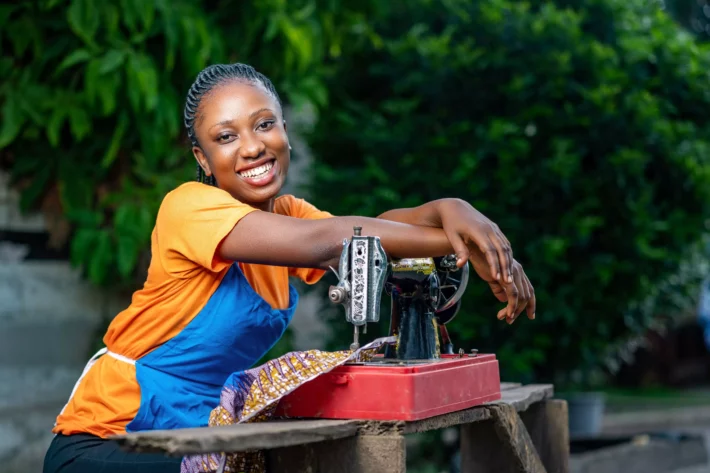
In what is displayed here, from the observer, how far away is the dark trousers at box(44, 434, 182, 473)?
198cm

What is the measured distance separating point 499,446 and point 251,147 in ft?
3.54

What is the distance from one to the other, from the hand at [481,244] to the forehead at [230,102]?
0.50m

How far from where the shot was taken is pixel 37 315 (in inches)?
193

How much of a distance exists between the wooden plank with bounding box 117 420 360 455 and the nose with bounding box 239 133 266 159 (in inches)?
25.9

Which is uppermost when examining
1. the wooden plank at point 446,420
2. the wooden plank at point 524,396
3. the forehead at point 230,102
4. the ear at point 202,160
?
the forehead at point 230,102

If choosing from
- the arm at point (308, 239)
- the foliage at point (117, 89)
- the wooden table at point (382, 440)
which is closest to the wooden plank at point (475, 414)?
the wooden table at point (382, 440)

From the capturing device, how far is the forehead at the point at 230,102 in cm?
217

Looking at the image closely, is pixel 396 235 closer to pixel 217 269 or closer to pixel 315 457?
pixel 217 269

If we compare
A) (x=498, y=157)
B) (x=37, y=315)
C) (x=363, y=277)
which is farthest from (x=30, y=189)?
(x=363, y=277)

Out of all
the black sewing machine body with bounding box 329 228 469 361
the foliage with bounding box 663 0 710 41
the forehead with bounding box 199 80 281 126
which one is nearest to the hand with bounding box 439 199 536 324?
the black sewing machine body with bounding box 329 228 469 361

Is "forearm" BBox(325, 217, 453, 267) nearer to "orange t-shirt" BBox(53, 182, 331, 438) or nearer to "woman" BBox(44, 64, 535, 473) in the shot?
"woman" BBox(44, 64, 535, 473)

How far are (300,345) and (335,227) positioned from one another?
3755mm

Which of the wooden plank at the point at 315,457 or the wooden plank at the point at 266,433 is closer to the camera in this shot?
the wooden plank at the point at 266,433

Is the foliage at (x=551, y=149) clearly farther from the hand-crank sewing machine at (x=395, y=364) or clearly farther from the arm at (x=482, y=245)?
the arm at (x=482, y=245)
